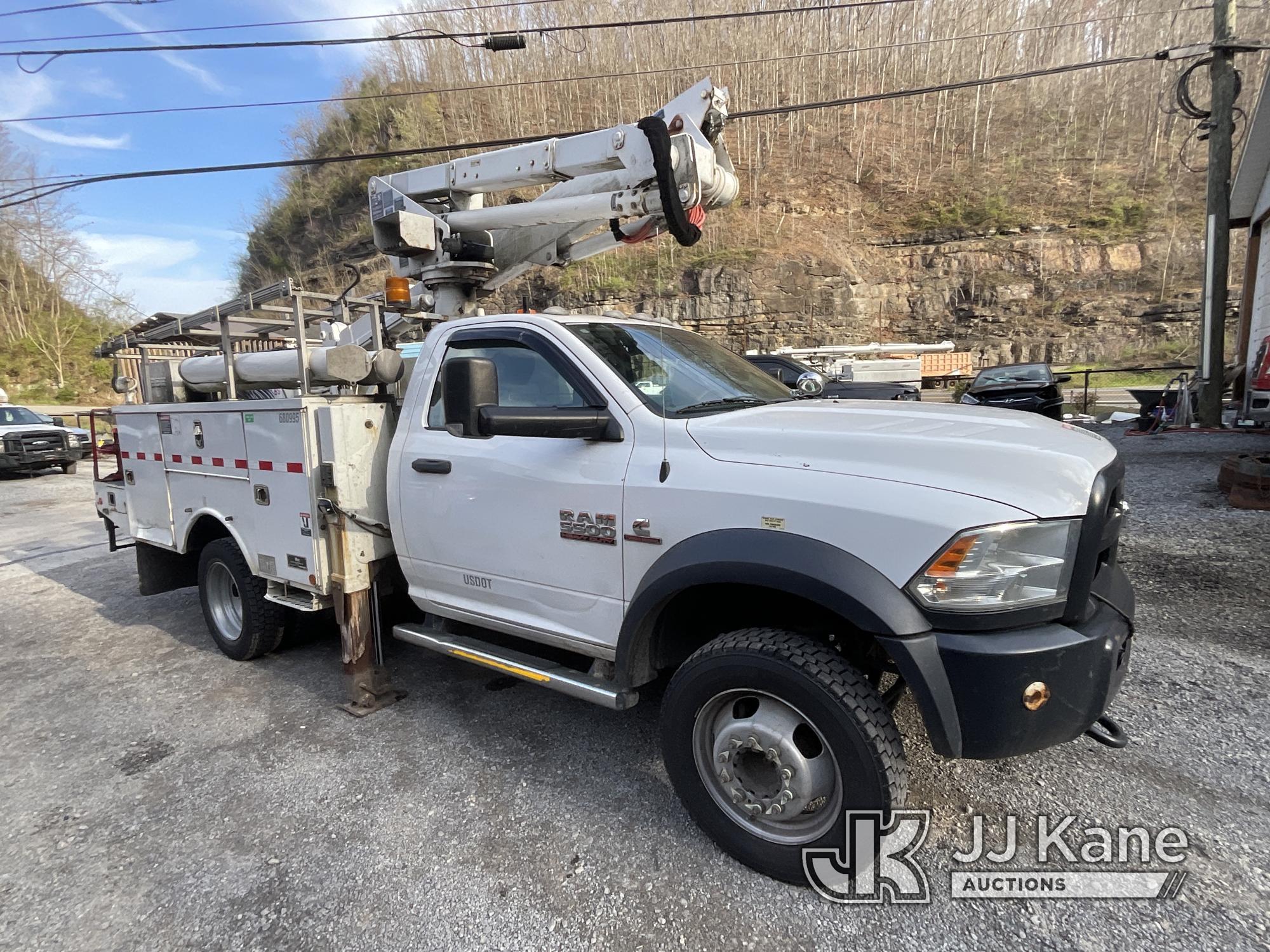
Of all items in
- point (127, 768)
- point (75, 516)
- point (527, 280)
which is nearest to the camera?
point (127, 768)

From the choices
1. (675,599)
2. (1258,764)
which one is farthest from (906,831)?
(1258,764)

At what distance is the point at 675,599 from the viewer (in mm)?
2758

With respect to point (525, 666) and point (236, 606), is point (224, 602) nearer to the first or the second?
point (236, 606)

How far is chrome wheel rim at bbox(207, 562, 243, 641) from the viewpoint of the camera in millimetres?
4730

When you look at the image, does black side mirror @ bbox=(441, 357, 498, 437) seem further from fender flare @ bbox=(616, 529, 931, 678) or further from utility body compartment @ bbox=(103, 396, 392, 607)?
utility body compartment @ bbox=(103, 396, 392, 607)

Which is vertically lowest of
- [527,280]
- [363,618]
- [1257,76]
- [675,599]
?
[363,618]

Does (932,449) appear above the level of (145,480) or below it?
above

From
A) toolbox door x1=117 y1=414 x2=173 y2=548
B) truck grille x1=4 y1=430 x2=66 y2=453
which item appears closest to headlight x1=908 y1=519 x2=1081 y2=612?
toolbox door x1=117 y1=414 x2=173 y2=548

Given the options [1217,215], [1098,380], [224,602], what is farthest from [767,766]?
[1098,380]

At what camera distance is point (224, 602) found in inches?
189

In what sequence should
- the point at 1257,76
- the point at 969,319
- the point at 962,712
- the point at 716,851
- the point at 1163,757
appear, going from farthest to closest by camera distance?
the point at 1257,76 → the point at 969,319 → the point at 1163,757 → the point at 716,851 → the point at 962,712

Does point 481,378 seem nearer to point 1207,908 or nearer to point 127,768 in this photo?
point 127,768

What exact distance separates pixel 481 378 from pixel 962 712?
2076 millimetres

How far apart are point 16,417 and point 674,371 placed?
62.3 feet
